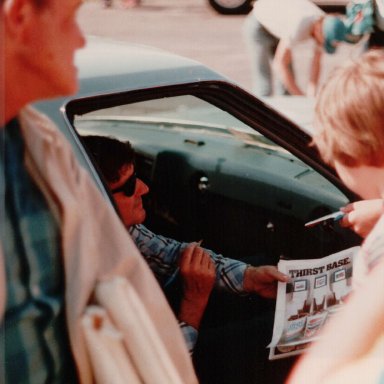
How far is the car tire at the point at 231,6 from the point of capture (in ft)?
43.1

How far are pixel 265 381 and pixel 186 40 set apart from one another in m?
9.06

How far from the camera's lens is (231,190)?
3.26 m

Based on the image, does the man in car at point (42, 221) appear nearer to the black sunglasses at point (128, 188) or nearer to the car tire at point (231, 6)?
the black sunglasses at point (128, 188)

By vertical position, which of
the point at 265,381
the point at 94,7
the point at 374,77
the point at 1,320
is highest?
the point at 374,77

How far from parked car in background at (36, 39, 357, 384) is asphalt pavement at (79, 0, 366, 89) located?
4761 millimetres

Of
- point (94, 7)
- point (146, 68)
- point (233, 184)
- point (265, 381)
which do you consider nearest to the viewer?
point (146, 68)

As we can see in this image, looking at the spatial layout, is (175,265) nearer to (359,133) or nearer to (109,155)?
(109,155)

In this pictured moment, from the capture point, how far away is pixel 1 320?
1282 mm

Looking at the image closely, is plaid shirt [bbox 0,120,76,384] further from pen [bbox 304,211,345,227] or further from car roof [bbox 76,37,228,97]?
pen [bbox 304,211,345,227]

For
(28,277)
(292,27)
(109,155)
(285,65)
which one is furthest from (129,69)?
(285,65)

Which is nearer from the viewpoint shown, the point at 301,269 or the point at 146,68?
the point at 146,68

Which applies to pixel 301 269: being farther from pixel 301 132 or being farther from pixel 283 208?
pixel 283 208

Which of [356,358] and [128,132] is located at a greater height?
[356,358]

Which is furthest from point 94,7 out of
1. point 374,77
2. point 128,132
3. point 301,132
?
point 374,77
